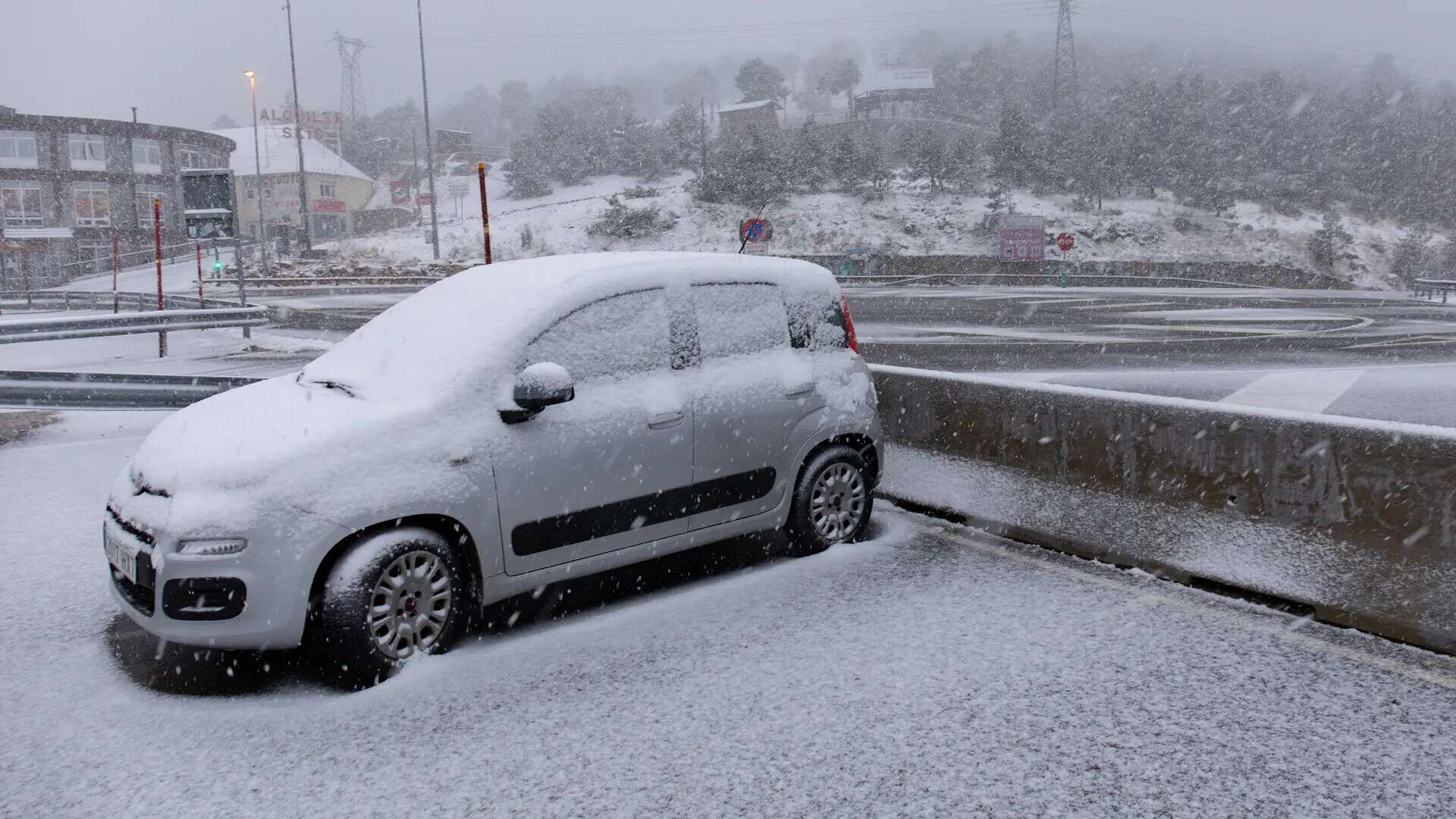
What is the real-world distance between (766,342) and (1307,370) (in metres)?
10.1

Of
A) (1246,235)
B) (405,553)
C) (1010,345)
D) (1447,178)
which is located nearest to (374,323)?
(405,553)

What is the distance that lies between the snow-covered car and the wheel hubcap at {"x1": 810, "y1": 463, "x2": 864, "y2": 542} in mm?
14

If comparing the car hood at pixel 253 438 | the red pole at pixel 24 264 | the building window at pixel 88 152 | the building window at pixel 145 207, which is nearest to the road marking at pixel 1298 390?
the car hood at pixel 253 438

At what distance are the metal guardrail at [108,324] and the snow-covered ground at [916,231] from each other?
38.6m

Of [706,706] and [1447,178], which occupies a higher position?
[1447,178]

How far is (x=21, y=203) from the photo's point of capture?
6062 centimetres

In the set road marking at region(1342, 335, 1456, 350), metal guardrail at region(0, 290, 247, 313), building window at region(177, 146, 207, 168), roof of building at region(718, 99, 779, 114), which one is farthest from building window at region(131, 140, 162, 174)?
road marking at region(1342, 335, 1456, 350)

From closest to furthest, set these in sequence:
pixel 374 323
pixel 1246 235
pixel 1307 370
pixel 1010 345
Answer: pixel 374 323 < pixel 1307 370 < pixel 1010 345 < pixel 1246 235

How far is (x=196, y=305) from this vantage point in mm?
24109

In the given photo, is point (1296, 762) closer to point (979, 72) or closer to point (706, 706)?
point (706, 706)

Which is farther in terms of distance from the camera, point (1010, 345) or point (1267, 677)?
point (1010, 345)

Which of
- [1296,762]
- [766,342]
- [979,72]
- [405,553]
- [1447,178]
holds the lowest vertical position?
[1296,762]

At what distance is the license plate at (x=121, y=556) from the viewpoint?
4.27m

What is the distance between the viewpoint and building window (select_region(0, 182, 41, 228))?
198ft
